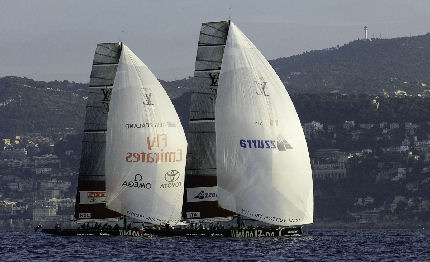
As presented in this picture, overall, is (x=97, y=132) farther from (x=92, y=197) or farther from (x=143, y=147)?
(x=92, y=197)

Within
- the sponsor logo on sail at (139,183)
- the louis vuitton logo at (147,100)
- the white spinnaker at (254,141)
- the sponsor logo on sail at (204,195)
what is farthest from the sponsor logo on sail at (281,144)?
the sponsor logo on sail at (139,183)

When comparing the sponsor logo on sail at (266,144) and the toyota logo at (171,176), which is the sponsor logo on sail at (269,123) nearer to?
the sponsor logo on sail at (266,144)

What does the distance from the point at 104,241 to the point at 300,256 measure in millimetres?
17703

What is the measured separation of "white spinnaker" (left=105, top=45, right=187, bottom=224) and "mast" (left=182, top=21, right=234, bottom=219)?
14.6ft

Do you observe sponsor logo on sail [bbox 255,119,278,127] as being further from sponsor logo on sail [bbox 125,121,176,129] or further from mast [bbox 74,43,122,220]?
mast [bbox 74,43,122,220]

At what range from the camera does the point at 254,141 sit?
87.2m

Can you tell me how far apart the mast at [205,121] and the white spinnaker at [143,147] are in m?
4.46

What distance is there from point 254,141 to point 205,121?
4113 mm

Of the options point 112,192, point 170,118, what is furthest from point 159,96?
point 112,192

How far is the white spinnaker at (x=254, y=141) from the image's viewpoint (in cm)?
Result: 8712

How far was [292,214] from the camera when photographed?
290 feet

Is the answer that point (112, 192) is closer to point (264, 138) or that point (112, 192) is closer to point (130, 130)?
point (130, 130)

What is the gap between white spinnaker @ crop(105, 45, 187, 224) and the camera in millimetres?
94250

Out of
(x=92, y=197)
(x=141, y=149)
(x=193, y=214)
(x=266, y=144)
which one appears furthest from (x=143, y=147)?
(x=266, y=144)
